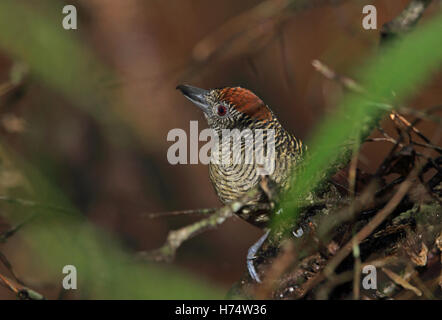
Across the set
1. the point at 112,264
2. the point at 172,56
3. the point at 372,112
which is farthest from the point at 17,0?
the point at 372,112

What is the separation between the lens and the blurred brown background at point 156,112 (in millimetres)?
3297

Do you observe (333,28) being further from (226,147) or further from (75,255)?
(75,255)

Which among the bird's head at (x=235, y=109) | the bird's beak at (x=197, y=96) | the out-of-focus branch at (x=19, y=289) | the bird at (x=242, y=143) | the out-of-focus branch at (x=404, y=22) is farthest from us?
the bird's beak at (x=197, y=96)

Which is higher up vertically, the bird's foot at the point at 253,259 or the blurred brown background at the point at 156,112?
the blurred brown background at the point at 156,112

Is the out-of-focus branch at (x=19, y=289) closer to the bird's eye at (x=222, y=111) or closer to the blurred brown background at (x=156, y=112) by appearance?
the bird's eye at (x=222, y=111)

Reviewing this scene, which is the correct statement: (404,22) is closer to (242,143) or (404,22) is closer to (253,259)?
(253,259)

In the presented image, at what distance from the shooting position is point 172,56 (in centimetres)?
A: 339

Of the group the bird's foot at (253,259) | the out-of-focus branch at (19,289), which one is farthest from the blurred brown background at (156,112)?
the out-of-focus branch at (19,289)

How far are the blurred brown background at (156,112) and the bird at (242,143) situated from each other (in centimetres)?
106

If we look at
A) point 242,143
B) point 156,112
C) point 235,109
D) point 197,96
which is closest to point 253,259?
point 242,143

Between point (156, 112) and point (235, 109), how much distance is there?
61.0 inches

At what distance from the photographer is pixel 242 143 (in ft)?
6.47

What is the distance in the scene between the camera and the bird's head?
2025 mm

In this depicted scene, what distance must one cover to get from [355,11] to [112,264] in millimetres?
2061
